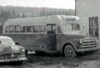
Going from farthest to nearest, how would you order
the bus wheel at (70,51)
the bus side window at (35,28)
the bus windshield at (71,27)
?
the bus side window at (35,28)
the bus windshield at (71,27)
the bus wheel at (70,51)

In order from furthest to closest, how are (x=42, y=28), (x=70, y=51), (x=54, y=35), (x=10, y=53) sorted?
(x=42, y=28)
(x=54, y=35)
(x=70, y=51)
(x=10, y=53)

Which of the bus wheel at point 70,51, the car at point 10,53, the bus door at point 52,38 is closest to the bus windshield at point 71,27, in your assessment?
the bus door at point 52,38

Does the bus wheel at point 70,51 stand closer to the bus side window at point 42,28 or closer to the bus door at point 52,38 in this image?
the bus door at point 52,38

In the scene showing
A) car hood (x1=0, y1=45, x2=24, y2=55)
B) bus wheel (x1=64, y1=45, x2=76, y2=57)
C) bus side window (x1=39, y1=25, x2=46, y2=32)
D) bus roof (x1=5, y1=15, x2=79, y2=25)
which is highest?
bus roof (x1=5, y1=15, x2=79, y2=25)

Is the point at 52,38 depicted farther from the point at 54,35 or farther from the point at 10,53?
the point at 10,53

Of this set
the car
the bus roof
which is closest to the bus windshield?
the bus roof

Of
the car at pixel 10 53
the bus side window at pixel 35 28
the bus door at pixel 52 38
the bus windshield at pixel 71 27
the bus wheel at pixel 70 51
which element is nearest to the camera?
the car at pixel 10 53

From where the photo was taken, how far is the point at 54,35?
19.5 metres

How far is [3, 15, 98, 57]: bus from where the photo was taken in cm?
1853

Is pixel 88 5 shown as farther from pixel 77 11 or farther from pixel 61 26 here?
pixel 61 26

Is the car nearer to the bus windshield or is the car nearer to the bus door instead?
the bus door

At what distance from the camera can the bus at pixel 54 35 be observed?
18.5 metres

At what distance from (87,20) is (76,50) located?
769 centimetres

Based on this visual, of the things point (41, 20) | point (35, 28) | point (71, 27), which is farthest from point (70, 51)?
point (35, 28)
